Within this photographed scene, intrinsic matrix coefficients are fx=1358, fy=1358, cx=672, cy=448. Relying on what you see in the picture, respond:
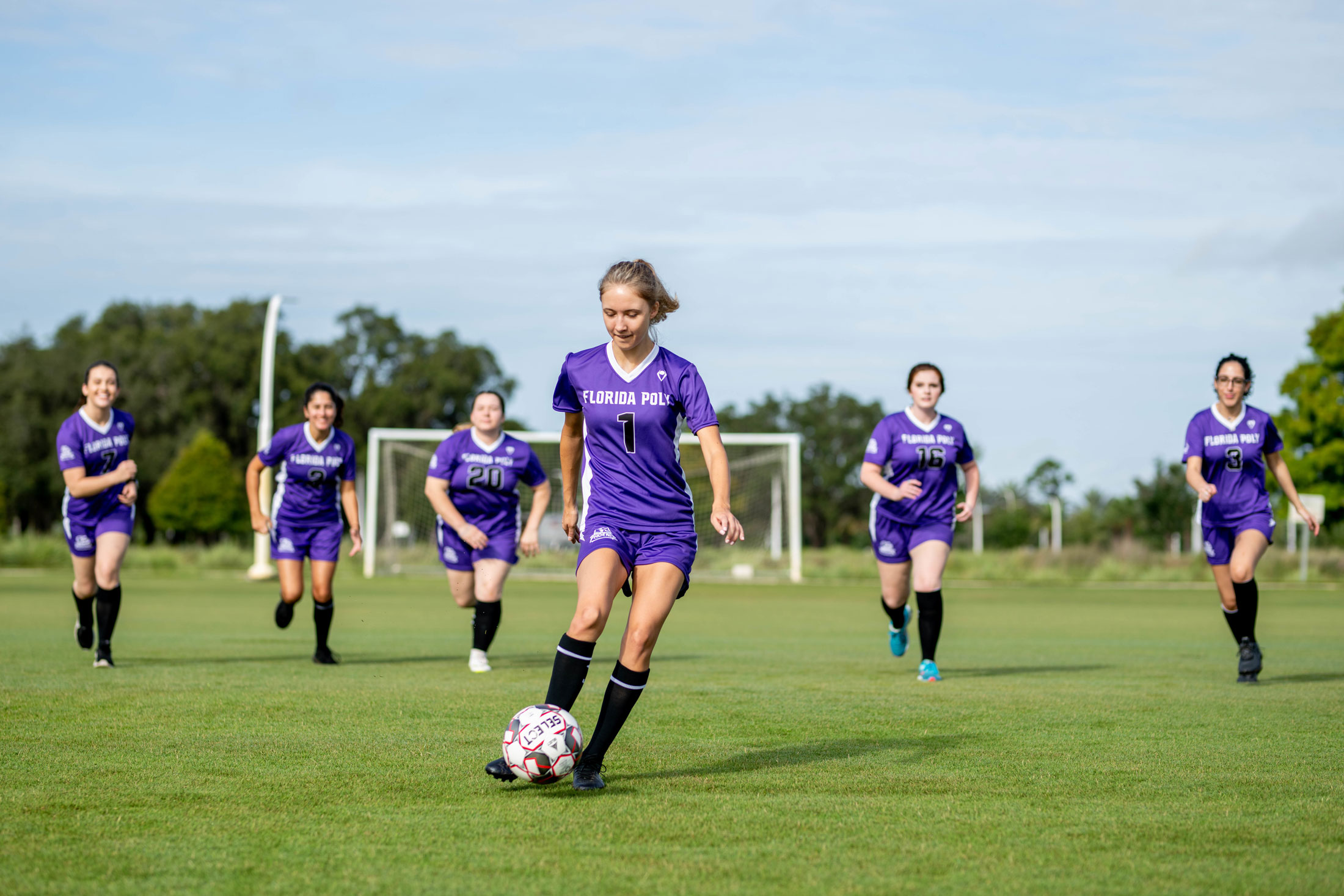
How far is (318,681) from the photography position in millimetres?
9320

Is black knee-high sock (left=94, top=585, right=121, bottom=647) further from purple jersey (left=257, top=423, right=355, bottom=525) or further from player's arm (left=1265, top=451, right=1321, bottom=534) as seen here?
player's arm (left=1265, top=451, right=1321, bottom=534)

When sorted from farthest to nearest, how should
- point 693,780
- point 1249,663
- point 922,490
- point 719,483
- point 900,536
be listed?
point 900,536, point 922,490, point 1249,663, point 693,780, point 719,483

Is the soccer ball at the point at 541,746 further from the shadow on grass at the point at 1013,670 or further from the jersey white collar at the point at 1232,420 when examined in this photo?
the jersey white collar at the point at 1232,420

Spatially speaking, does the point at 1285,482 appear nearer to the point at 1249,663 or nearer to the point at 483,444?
the point at 1249,663

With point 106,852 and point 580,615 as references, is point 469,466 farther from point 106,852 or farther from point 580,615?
point 106,852

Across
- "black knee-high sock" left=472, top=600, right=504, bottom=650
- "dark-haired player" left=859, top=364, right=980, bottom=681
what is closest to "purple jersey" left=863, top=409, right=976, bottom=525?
"dark-haired player" left=859, top=364, right=980, bottom=681

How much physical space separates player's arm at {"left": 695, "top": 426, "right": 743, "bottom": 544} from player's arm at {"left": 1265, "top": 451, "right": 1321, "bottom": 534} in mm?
5639

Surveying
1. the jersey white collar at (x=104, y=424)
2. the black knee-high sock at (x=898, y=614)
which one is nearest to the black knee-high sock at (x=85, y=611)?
the jersey white collar at (x=104, y=424)

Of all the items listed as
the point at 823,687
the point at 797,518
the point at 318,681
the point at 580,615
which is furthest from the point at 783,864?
the point at 797,518

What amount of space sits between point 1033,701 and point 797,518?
2435cm

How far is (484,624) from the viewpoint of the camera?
34.3 ft

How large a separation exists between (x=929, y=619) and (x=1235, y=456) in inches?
99.1

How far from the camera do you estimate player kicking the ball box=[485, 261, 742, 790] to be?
539cm

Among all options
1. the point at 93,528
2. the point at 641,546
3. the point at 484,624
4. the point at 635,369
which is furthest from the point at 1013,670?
the point at 93,528
